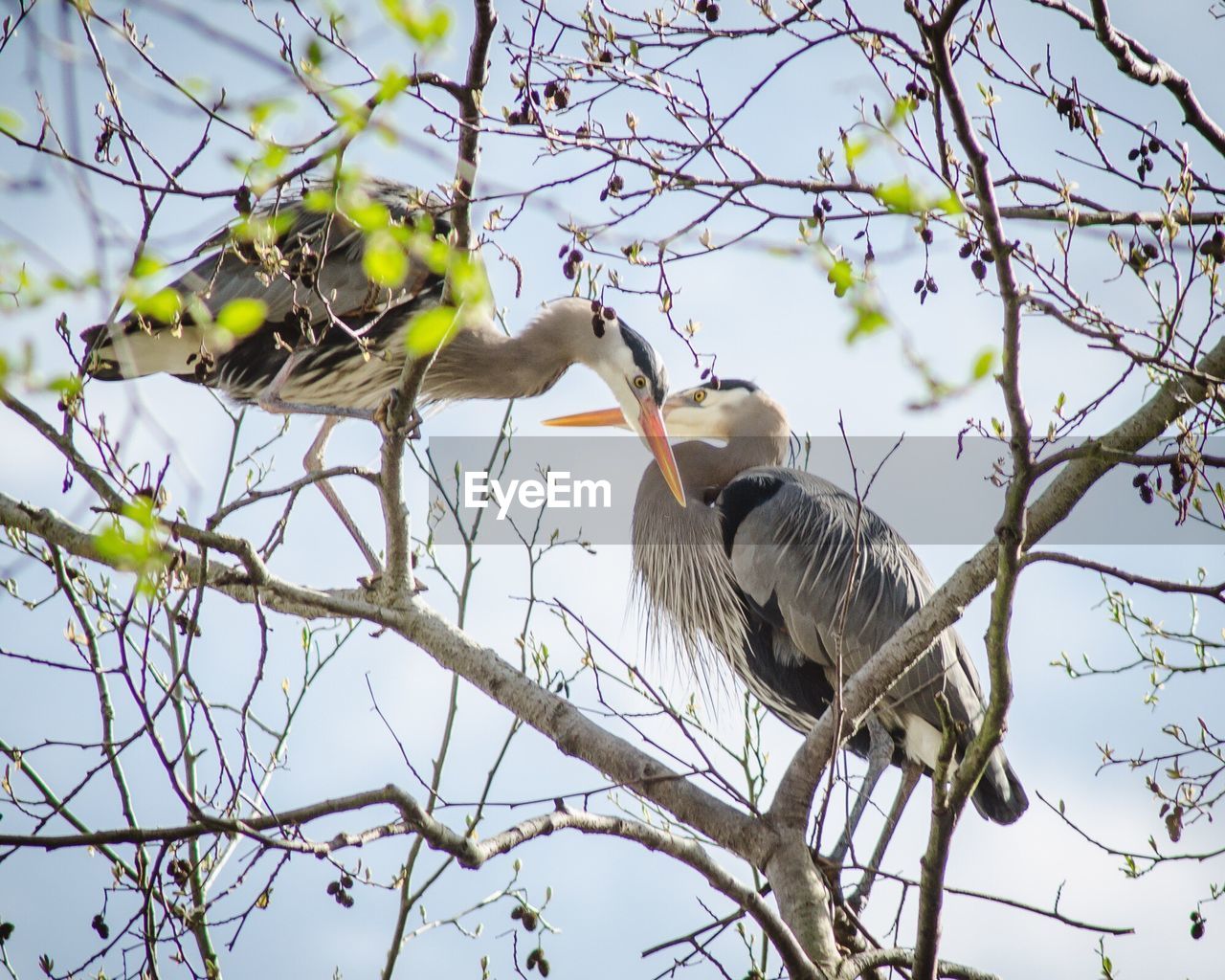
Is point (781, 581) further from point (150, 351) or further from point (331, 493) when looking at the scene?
point (150, 351)

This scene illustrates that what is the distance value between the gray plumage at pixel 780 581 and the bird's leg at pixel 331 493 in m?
1.50

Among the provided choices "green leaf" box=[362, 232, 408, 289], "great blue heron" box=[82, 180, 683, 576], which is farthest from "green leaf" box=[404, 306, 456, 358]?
"great blue heron" box=[82, 180, 683, 576]

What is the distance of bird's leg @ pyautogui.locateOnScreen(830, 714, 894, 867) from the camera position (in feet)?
11.9

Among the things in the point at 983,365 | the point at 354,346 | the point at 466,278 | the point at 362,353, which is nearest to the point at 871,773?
the point at 362,353

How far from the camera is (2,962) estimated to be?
3375mm

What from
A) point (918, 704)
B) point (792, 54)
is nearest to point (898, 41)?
point (792, 54)

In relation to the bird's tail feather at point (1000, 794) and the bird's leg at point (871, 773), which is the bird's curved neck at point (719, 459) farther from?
the bird's tail feather at point (1000, 794)

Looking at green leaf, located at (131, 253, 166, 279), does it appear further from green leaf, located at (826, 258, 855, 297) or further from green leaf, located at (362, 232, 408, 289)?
green leaf, located at (826, 258, 855, 297)

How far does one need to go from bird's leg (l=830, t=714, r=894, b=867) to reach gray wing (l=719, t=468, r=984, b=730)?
0.20 meters

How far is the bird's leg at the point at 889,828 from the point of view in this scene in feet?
12.2

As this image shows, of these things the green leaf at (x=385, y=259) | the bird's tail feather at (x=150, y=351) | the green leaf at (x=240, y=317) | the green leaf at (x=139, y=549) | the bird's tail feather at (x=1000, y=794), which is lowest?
the green leaf at (x=139, y=549)

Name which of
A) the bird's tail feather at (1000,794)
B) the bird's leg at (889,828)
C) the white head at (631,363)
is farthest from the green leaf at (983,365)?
the white head at (631,363)

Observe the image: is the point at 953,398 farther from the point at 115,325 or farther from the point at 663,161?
the point at 115,325

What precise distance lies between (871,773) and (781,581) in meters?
0.92
